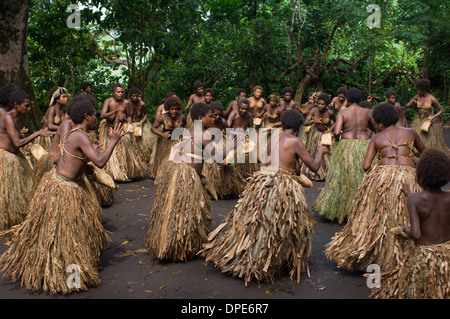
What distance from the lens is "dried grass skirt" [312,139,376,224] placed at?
562cm

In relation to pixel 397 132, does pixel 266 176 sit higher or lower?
lower

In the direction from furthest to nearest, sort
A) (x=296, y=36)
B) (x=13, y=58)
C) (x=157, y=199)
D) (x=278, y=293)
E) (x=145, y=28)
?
(x=296, y=36) → (x=145, y=28) → (x=13, y=58) → (x=157, y=199) → (x=278, y=293)

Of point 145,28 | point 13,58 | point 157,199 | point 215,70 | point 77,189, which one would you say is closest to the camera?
point 77,189

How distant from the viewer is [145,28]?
1089 cm

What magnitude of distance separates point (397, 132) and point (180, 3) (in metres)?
8.58

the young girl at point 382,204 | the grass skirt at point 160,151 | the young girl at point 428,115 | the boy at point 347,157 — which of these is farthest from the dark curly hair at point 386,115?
the young girl at point 428,115

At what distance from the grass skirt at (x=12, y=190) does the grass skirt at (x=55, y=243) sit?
137 centimetres

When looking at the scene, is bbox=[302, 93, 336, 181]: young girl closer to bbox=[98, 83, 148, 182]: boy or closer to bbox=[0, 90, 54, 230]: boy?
bbox=[98, 83, 148, 182]: boy

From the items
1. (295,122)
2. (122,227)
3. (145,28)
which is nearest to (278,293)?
(295,122)

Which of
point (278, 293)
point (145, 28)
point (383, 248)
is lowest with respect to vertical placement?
point (278, 293)

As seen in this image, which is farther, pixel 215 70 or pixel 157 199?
pixel 215 70

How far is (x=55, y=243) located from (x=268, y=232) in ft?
5.90

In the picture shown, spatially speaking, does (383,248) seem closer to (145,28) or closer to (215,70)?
(145,28)

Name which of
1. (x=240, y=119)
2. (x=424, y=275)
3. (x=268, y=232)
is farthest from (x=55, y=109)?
(x=424, y=275)
